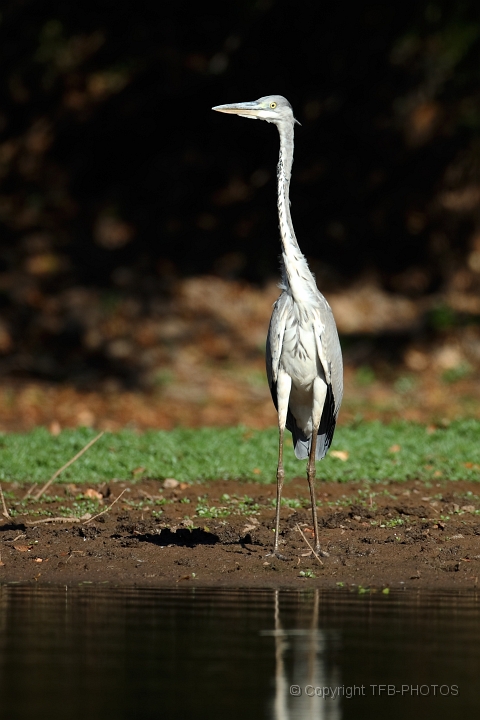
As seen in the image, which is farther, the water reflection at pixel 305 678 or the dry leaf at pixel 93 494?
the dry leaf at pixel 93 494

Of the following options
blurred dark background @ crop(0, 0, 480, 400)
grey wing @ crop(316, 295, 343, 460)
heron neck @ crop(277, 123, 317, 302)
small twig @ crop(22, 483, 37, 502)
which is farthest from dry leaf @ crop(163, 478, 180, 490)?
blurred dark background @ crop(0, 0, 480, 400)

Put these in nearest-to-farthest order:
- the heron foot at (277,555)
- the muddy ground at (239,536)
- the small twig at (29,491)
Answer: the muddy ground at (239,536) < the heron foot at (277,555) < the small twig at (29,491)

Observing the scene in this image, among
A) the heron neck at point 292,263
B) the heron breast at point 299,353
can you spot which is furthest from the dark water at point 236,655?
the heron neck at point 292,263

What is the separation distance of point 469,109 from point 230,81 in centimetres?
452

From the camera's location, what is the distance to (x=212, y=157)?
71.6ft

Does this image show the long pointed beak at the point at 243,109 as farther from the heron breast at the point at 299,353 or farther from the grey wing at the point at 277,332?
the heron breast at the point at 299,353

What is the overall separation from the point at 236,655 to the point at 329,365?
3750mm

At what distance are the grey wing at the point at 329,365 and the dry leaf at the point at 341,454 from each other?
2.05 metres

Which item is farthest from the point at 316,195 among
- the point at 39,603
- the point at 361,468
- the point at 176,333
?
the point at 39,603

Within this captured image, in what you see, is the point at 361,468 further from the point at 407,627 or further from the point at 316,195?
the point at 316,195

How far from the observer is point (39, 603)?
20.1 feet

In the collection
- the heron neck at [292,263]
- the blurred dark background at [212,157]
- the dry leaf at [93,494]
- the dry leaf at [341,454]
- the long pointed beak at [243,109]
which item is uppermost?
the blurred dark background at [212,157]

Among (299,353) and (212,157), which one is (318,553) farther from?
(212,157)

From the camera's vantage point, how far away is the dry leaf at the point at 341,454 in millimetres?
11303
